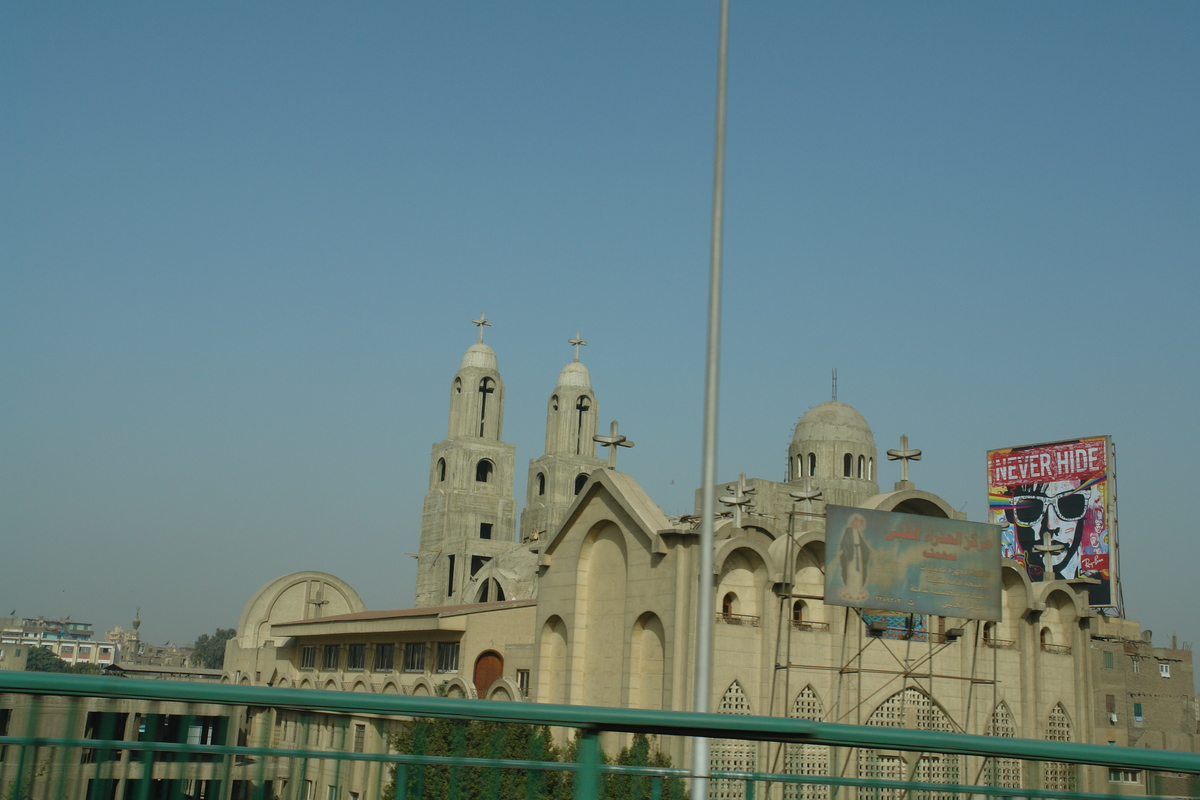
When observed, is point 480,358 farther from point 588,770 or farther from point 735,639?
point 588,770

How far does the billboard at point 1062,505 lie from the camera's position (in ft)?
181

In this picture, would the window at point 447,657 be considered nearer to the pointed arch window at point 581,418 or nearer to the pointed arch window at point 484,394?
the pointed arch window at point 484,394

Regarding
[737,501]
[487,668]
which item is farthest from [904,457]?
[487,668]

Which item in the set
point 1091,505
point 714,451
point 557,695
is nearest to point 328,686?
point 557,695

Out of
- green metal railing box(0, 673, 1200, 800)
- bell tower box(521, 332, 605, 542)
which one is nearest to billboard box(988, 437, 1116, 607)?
bell tower box(521, 332, 605, 542)

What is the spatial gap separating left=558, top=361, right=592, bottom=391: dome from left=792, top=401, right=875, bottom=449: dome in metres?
15.5

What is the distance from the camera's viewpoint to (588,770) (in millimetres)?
4629

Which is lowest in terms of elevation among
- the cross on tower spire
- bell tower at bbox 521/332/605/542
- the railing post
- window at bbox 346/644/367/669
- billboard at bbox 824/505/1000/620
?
the railing post

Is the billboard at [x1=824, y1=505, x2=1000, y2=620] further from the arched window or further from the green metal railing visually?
the arched window

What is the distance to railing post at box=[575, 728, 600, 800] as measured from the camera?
4.61m

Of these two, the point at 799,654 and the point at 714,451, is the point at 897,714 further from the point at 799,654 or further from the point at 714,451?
the point at 714,451

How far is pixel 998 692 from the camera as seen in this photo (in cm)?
2888

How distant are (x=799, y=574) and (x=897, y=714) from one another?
13.6ft

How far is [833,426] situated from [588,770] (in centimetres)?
5836
